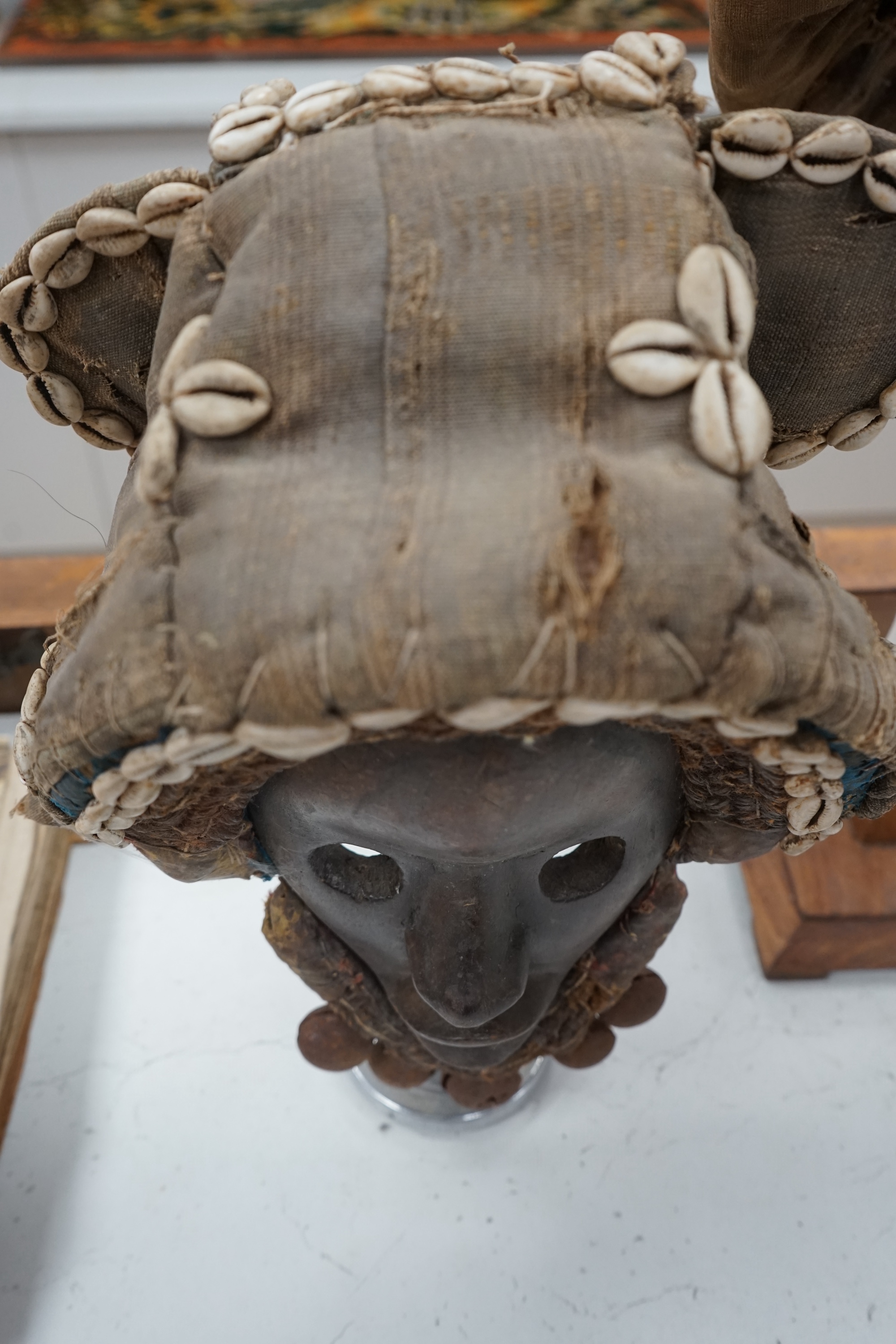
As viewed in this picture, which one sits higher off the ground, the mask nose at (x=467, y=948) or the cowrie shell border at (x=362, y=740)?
the cowrie shell border at (x=362, y=740)

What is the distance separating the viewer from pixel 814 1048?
145 cm

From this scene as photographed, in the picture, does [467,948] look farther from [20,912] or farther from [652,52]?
[20,912]

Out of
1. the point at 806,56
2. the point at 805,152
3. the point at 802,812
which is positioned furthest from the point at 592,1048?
the point at 806,56

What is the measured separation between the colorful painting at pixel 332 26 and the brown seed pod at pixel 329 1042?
68.1 inches

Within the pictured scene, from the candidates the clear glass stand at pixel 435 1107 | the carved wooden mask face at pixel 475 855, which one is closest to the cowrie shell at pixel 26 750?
the carved wooden mask face at pixel 475 855

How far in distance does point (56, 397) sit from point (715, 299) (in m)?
0.56

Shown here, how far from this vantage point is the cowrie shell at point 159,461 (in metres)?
→ 0.65

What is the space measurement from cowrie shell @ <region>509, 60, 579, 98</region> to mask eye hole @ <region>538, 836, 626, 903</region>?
0.56 m

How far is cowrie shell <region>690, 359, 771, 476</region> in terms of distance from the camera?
24.4 inches

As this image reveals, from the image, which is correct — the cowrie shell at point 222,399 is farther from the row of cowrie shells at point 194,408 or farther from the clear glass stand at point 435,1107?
the clear glass stand at point 435,1107

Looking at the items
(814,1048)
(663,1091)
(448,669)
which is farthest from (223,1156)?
(448,669)

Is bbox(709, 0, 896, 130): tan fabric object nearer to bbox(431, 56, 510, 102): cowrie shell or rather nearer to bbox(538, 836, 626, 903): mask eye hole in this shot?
bbox(431, 56, 510, 102): cowrie shell

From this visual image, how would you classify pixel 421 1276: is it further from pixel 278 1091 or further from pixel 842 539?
pixel 842 539

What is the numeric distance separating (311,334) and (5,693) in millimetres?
1241
